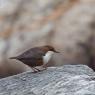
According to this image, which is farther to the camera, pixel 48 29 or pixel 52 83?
pixel 48 29

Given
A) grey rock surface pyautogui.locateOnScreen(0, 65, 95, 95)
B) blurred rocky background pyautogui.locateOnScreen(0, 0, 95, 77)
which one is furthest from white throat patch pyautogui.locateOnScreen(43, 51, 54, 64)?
blurred rocky background pyautogui.locateOnScreen(0, 0, 95, 77)

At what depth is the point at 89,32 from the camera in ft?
48.4

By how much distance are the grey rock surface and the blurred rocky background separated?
251 inches

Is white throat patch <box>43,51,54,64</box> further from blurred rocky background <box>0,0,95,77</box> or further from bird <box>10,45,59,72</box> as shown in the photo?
blurred rocky background <box>0,0,95,77</box>

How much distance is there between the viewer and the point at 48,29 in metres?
14.8

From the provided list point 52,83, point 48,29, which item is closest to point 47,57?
point 52,83

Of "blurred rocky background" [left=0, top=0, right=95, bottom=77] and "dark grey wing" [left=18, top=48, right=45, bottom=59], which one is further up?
"blurred rocky background" [left=0, top=0, right=95, bottom=77]

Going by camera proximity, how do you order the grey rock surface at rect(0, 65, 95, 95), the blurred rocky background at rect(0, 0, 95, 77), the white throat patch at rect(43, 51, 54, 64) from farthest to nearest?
the blurred rocky background at rect(0, 0, 95, 77) < the white throat patch at rect(43, 51, 54, 64) < the grey rock surface at rect(0, 65, 95, 95)

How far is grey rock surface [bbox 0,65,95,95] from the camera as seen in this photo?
19.9 feet

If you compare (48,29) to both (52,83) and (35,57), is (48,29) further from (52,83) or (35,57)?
(52,83)

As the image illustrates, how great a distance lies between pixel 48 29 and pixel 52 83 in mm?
→ 8359

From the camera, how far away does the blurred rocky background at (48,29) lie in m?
14.3

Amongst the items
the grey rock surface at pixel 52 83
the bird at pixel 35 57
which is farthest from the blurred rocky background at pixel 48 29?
the grey rock surface at pixel 52 83

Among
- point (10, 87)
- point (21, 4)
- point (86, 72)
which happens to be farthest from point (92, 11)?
point (10, 87)
